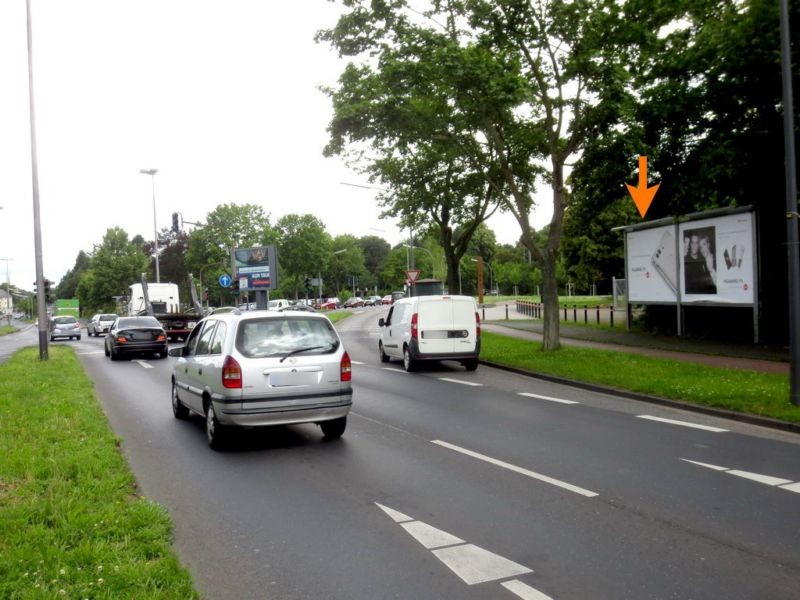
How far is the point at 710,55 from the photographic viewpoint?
55.2 ft

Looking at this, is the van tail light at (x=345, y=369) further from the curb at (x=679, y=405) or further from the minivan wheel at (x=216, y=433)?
the curb at (x=679, y=405)

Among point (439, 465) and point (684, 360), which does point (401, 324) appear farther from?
point (439, 465)

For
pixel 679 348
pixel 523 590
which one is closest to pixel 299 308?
pixel 679 348

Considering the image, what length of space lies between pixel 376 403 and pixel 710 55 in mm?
12088

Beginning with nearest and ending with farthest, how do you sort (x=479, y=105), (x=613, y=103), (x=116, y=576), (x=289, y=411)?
(x=116, y=576)
(x=289, y=411)
(x=613, y=103)
(x=479, y=105)

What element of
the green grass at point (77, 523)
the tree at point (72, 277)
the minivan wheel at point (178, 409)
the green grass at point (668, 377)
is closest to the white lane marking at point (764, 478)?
the green grass at point (668, 377)

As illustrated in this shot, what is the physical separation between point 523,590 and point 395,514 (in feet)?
5.45

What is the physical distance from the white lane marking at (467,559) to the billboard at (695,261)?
16.2m

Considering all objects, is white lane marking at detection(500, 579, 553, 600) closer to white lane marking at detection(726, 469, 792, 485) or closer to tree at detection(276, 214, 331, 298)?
white lane marking at detection(726, 469, 792, 485)

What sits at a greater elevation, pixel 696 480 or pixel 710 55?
pixel 710 55

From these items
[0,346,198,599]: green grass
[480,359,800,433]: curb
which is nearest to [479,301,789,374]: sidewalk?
[480,359,800,433]: curb

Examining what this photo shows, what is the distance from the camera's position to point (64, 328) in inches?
1645

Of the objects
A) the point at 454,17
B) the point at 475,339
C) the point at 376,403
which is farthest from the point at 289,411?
the point at 454,17

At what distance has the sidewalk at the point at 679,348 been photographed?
15.5m
